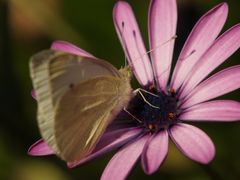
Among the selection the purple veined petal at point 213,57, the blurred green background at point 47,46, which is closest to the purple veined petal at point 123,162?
the purple veined petal at point 213,57

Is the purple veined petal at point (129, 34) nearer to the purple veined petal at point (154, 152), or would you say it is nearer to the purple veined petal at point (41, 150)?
the purple veined petal at point (154, 152)

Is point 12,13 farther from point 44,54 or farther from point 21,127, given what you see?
point 44,54

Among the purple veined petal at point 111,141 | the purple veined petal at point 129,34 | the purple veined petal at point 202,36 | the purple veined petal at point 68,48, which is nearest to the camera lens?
the purple veined petal at point 111,141

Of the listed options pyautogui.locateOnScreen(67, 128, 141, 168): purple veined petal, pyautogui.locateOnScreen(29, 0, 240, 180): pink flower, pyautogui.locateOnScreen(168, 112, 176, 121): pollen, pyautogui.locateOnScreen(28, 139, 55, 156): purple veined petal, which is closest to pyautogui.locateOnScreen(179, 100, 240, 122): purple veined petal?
pyautogui.locateOnScreen(29, 0, 240, 180): pink flower

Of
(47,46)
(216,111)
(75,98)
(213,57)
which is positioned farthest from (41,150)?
(47,46)

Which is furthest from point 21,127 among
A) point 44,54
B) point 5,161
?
point 44,54

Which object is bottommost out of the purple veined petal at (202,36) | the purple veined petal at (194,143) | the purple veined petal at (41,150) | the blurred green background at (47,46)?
the blurred green background at (47,46)

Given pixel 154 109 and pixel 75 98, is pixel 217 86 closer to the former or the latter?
pixel 154 109
